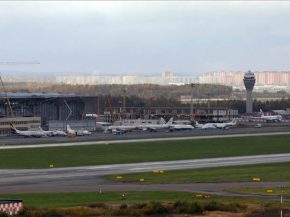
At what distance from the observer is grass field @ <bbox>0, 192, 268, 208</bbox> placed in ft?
163

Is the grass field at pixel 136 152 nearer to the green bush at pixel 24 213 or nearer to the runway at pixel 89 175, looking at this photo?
the runway at pixel 89 175

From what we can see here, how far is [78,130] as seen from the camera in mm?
154500

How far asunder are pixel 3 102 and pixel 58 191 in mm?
119072

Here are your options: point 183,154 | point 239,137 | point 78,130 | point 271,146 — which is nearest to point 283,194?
point 183,154

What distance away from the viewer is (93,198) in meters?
52.8

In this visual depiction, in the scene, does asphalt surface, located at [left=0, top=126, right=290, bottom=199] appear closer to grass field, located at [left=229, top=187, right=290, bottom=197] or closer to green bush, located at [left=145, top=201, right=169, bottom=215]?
grass field, located at [left=229, top=187, right=290, bottom=197]

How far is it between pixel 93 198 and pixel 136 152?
152 feet

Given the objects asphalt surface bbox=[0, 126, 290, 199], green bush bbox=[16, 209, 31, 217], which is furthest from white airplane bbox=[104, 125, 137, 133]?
green bush bbox=[16, 209, 31, 217]

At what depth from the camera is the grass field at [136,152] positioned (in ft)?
286

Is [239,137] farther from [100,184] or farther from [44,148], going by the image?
[100,184]

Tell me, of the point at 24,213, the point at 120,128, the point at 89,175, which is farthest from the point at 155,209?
the point at 120,128

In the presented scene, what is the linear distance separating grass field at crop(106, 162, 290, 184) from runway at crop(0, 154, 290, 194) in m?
3.22

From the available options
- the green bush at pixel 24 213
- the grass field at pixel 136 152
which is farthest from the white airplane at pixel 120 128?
the green bush at pixel 24 213

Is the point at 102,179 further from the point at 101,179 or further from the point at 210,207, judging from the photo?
the point at 210,207
